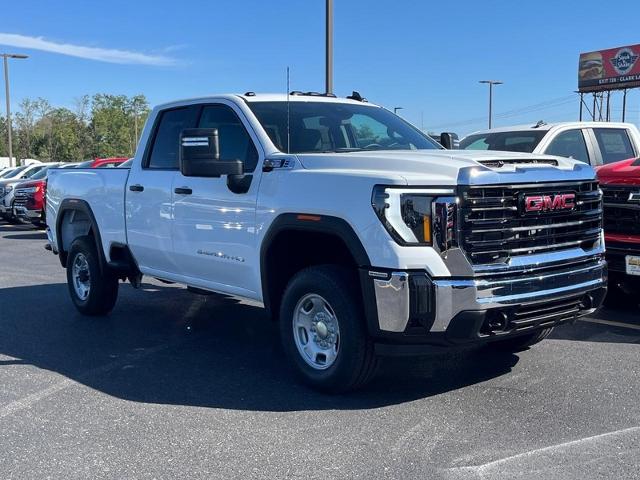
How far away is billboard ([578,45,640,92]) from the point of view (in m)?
46.0

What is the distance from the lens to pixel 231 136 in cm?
569

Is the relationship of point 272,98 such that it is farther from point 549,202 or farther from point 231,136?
point 549,202

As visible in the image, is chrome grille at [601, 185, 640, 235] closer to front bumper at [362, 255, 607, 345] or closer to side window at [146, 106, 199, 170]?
front bumper at [362, 255, 607, 345]

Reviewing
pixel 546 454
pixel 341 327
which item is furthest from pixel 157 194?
pixel 546 454

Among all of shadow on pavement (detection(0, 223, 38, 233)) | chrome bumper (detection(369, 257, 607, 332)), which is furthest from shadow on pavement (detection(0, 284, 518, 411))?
shadow on pavement (detection(0, 223, 38, 233))

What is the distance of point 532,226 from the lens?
4.50 m

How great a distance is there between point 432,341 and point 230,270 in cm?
186

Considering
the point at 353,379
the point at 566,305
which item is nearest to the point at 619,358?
the point at 566,305

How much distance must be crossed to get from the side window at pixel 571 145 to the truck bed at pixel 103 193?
511cm

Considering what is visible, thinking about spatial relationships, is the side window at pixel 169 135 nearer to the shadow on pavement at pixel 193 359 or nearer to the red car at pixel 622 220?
the shadow on pavement at pixel 193 359

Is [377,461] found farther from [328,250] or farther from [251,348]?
[251,348]

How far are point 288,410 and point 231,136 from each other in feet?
7.52

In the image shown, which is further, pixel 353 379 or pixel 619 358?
pixel 619 358

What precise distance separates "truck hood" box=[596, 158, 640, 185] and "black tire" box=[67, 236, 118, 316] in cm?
492
